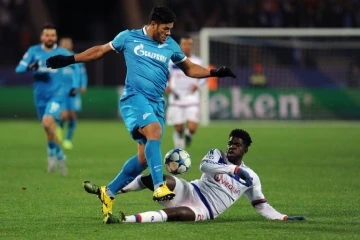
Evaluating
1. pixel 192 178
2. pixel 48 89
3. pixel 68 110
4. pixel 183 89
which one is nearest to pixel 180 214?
pixel 192 178

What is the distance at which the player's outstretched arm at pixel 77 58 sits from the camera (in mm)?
8680

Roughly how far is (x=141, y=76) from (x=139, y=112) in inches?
15.4

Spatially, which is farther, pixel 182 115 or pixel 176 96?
pixel 176 96

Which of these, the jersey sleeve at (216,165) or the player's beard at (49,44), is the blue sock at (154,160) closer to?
the jersey sleeve at (216,165)

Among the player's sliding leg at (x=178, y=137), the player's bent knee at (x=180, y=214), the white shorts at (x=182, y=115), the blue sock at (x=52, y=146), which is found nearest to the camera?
the player's bent knee at (x=180, y=214)

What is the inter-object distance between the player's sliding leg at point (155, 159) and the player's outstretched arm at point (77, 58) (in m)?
0.85

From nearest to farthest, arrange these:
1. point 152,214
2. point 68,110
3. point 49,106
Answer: point 152,214
point 49,106
point 68,110

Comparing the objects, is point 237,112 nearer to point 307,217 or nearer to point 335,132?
point 335,132

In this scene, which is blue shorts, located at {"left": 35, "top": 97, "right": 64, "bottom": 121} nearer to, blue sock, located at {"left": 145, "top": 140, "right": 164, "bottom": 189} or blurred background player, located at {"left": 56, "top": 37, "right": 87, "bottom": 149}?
blurred background player, located at {"left": 56, "top": 37, "right": 87, "bottom": 149}

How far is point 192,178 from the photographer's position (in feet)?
44.1

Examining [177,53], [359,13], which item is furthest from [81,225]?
[359,13]

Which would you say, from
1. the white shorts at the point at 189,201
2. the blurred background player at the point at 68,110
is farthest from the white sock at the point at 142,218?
the blurred background player at the point at 68,110

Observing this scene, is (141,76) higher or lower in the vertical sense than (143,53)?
lower

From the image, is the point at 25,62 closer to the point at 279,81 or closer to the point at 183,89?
the point at 183,89
